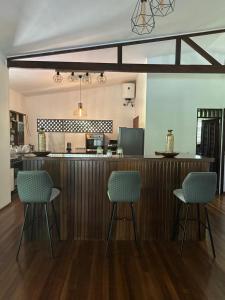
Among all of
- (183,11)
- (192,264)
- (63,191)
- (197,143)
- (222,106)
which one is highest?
(183,11)

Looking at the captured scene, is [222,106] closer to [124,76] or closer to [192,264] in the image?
[124,76]

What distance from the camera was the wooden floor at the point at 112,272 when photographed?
222 cm

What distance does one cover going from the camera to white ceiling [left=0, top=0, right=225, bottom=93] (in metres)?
3.05

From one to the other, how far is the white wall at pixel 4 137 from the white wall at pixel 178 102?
10.0 feet

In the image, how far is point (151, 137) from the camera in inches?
233

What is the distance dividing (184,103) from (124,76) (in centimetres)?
202

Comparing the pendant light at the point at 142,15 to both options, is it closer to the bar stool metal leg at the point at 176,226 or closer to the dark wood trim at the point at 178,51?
the dark wood trim at the point at 178,51

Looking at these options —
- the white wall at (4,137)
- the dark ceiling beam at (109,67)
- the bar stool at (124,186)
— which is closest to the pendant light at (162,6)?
the dark ceiling beam at (109,67)

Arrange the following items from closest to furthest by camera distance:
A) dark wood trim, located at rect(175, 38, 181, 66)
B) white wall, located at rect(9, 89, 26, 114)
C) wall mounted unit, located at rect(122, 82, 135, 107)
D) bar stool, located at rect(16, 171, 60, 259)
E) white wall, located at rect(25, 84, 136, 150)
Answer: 1. bar stool, located at rect(16, 171, 60, 259)
2. dark wood trim, located at rect(175, 38, 181, 66)
3. white wall, located at rect(9, 89, 26, 114)
4. wall mounted unit, located at rect(122, 82, 135, 107)
5. white wall, located at rect(25, 84, 136, 150)

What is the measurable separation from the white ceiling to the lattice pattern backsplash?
325 cm

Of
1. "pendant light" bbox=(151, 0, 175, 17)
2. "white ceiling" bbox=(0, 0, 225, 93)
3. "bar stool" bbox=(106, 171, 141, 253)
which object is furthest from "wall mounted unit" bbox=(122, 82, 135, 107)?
"bar stool" bbox=(106, 171, 141, 253)

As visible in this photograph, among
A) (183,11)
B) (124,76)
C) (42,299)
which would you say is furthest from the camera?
(124,76)

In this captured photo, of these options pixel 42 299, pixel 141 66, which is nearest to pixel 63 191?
pixel 42 299

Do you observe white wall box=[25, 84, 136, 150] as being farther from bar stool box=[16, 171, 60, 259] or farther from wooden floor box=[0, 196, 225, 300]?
bar stool box=[16, 171, 60, 259]
